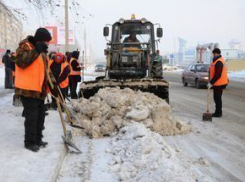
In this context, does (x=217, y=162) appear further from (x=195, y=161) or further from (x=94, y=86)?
(x=94, y=86)

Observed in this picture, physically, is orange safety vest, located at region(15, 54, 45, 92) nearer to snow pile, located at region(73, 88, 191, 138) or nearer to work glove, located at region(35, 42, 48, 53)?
work glove, located at region(35, 42, 48, 53)

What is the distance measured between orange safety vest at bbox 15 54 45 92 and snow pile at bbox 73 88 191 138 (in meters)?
2.18

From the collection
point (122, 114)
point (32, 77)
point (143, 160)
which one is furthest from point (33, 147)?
point (122, 114)

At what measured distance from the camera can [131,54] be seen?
9.98m

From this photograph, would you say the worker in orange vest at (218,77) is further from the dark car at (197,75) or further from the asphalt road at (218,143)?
the dark car at (197,75)

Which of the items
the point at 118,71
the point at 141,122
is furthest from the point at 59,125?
the point at 118,71

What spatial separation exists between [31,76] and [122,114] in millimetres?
2870

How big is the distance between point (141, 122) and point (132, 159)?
2.19 meters

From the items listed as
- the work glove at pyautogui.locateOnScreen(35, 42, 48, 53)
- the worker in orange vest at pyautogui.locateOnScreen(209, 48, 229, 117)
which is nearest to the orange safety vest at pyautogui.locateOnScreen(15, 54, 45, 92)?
the work glove at pyautogui.locateOnScreen(35, 42, 48, 53)

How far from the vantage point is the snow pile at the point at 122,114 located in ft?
22.1

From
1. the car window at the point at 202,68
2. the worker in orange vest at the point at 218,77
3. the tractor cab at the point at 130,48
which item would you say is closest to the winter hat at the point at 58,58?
the tractor cab at the point at 130,48

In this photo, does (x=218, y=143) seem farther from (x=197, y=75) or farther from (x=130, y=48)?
(x=197, y=75)

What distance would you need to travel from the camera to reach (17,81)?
4648 millimetres

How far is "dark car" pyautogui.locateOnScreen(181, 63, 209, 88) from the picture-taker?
18.5 m
